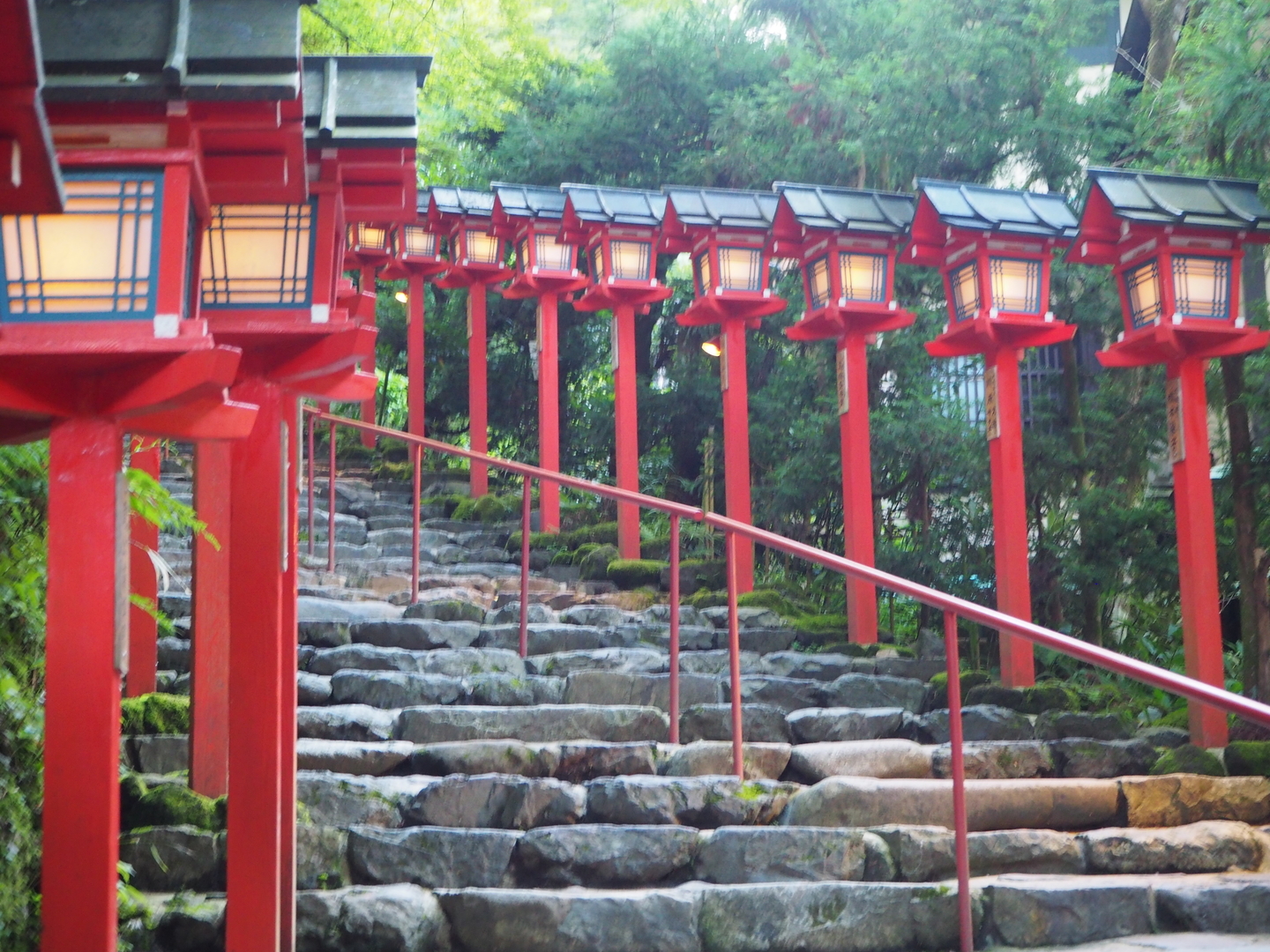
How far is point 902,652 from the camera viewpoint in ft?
26.0

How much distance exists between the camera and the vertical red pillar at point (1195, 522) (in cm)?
687

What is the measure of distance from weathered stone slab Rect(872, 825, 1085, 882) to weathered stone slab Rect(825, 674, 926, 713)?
176 cm

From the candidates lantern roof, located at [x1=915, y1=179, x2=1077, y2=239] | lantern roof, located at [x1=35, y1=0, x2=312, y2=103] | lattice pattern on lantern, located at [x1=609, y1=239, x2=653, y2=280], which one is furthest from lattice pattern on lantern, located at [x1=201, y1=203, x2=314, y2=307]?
lattice pattern on lantern, located at [x1=609, y1=239, x2=653, y2=280]

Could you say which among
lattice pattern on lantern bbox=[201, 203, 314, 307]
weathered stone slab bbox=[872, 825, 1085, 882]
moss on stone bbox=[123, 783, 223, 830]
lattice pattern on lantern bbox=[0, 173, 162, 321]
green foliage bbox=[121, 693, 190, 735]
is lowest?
weathered stone slab bbox=[872, 825, 1085, 882]

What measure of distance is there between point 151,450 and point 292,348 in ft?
6.56

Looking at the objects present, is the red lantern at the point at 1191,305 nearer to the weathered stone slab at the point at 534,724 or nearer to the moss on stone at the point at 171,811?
the weathered stone slab at the point at 534,724

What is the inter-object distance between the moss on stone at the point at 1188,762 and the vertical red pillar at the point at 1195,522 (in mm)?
459

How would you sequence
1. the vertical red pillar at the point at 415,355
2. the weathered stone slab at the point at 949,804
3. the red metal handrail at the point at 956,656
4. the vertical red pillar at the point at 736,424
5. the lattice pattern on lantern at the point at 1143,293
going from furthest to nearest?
the vertical red pillar at the point at 415,355, the vertical red pillar at the point at 736,424, the lattice pattern on lantern at the point at 1143,293, the weathered stone slab at the point at 949,804, the red metal handrail at the point at 956,656

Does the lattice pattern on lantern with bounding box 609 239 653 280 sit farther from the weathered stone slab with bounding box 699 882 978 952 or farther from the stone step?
the weathered stone slab with bounding box 699 882 978 952

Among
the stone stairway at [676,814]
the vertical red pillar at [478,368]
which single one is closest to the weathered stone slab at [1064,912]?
the stone stairway at [676,814]

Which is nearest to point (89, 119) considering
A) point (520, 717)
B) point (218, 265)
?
point (218, 265)

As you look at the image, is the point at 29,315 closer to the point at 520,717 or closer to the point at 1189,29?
the point at 520,717

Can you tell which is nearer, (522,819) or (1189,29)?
(522,819)

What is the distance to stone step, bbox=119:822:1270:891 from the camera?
4457mm
